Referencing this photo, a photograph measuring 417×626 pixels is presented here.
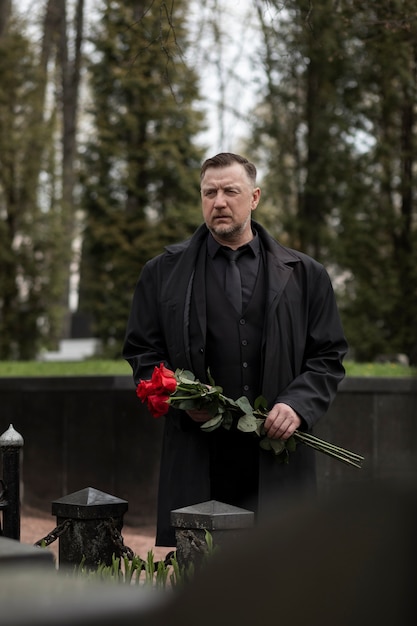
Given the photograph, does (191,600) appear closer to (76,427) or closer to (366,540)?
(366,540)

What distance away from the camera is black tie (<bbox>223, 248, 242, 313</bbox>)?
427 centimetres

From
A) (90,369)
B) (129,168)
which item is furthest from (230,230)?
(129,168)

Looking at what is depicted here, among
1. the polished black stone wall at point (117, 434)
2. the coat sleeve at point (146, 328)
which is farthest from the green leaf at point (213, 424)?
the polished black stone wall at point (117, 434)

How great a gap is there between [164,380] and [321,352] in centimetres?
68

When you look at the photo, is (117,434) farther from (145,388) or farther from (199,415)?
(145,388)

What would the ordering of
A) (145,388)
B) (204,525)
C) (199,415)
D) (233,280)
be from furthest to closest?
(233,280)
(199,415)
(145,388)
(204,525)

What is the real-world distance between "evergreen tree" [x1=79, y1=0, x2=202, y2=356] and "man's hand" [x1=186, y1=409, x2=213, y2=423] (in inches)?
434

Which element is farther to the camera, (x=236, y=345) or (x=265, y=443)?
(x=236, y=345)

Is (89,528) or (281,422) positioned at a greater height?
(281,422)

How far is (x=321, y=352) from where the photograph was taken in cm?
431

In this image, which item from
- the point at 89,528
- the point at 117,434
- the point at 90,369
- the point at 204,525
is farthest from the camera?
the point at 90,369

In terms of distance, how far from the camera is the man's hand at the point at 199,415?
4.04m

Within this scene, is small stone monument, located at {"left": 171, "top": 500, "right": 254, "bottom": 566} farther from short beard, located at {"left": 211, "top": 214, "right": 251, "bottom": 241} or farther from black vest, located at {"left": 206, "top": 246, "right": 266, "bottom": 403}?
short beard, located at {"left": 211, "top": 214, "right": 251, "bottom": 241}

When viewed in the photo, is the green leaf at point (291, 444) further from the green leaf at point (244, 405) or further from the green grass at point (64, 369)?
the green grass at point (64, 369)
